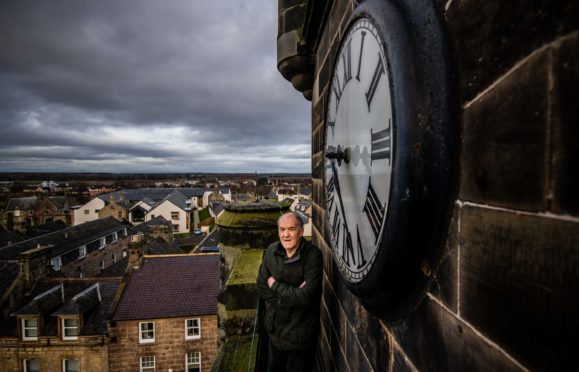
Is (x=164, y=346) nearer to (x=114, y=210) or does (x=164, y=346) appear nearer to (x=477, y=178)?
(x=477, y=178)

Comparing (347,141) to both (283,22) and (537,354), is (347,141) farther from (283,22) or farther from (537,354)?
(283,22)

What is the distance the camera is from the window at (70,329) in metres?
15.0

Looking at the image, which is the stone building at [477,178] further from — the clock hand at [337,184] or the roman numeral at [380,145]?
the clock hand at [337,184]

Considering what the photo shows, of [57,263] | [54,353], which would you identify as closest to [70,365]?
[54,353]

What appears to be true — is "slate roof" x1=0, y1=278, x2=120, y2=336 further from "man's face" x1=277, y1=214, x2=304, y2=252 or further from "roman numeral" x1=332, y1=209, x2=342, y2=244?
"roman numeral" x1=332, y1=209, x2=342, y2=244

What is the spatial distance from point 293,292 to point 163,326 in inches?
616

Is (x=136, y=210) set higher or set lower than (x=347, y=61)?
lower

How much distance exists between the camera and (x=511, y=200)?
22.0 inches

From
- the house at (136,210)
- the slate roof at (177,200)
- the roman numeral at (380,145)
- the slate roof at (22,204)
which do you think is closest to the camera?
the roman numeral at (380,145)

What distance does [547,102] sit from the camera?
0.46m

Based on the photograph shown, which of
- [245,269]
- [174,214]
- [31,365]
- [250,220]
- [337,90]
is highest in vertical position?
[337,90]

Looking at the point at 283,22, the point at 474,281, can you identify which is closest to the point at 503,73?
the point at 474,281

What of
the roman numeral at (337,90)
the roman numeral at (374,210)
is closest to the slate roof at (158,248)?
the roman numeral at (337,90)

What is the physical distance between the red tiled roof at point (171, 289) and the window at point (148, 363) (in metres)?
1.97
